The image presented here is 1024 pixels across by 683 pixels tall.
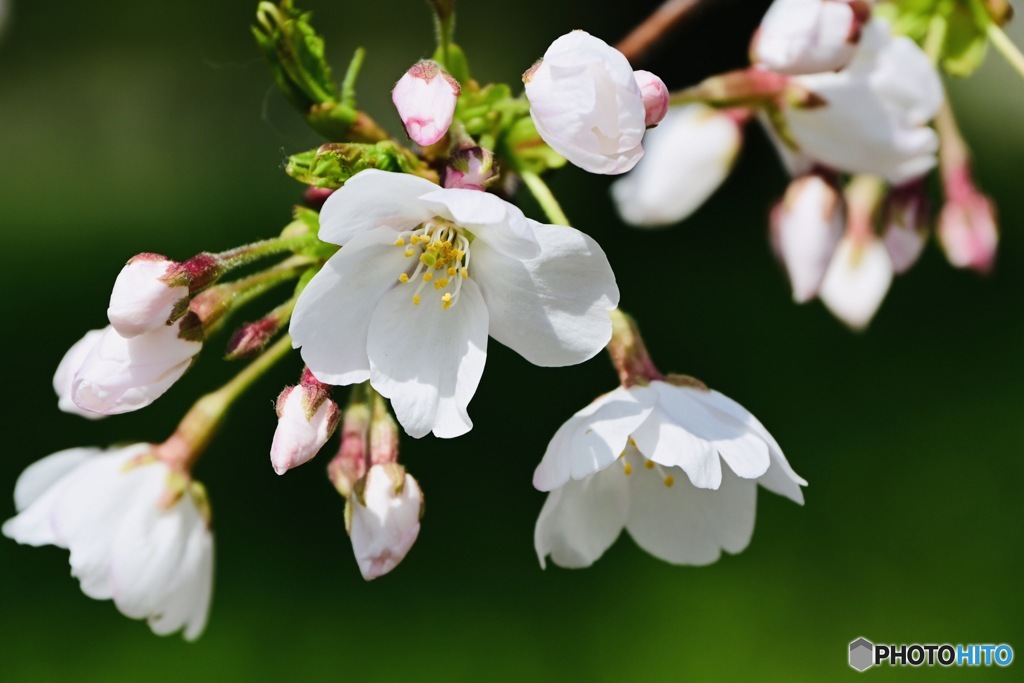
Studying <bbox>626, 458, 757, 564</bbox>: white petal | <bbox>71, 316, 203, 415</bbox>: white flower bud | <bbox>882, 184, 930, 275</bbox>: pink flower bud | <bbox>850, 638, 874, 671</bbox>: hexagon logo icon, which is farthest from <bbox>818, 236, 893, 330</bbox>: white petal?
<bbox>850, 638, 874, 671</bbox>: hexagon logo icon

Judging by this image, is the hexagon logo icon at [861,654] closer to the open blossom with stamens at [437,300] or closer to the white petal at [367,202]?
the open blossom with stamens at [437,300]

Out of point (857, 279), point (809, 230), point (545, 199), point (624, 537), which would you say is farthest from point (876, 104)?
point (624, 537)

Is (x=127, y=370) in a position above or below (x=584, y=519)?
above

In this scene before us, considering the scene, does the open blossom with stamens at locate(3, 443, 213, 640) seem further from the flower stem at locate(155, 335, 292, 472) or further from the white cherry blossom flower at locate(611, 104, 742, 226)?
the white cherry blossom flower at locate(611, 104, 742, 226)

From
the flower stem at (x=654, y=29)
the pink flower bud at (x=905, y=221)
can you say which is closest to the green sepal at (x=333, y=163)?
the flower stem at (x=654, y=29)

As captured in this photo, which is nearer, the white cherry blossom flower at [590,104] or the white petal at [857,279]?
the white cherry blossom flower at [590,104]

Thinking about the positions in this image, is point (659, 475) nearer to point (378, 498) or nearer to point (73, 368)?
point (378, 498)
